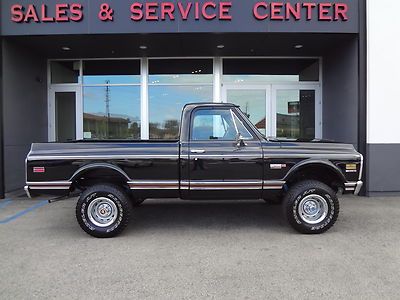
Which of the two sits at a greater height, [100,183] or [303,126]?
[303,126]

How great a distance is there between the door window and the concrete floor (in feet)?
4.91

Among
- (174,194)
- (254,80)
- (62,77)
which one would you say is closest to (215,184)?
(174,194)

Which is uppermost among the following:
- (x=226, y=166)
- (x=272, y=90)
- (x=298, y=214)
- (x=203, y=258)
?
(x=272, y=90)

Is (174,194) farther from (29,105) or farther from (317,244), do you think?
(29,105)

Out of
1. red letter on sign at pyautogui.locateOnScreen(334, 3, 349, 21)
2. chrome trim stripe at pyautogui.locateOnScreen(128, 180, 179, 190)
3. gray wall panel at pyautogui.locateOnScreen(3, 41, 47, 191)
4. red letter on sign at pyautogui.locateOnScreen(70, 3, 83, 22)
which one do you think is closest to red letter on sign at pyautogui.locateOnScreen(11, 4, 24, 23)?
gray wall panel at pyautogui.locateOnScreen(3, 41, 47, 191)

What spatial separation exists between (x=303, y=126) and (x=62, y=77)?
7.44 meters

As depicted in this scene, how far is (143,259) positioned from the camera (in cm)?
448

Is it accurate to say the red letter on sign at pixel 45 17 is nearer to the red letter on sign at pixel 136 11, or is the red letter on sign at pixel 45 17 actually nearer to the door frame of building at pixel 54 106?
the red letter on sign at pixel 136 11

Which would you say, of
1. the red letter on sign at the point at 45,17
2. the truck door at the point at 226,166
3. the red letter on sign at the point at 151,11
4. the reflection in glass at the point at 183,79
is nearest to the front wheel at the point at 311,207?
the truck door at the point at 226,166

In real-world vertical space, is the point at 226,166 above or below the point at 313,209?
above

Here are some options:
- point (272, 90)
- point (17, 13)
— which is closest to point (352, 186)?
point (272, 90)

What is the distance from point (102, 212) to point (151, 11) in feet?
16.2

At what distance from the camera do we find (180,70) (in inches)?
419

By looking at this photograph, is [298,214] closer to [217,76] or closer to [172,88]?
[217,76]
